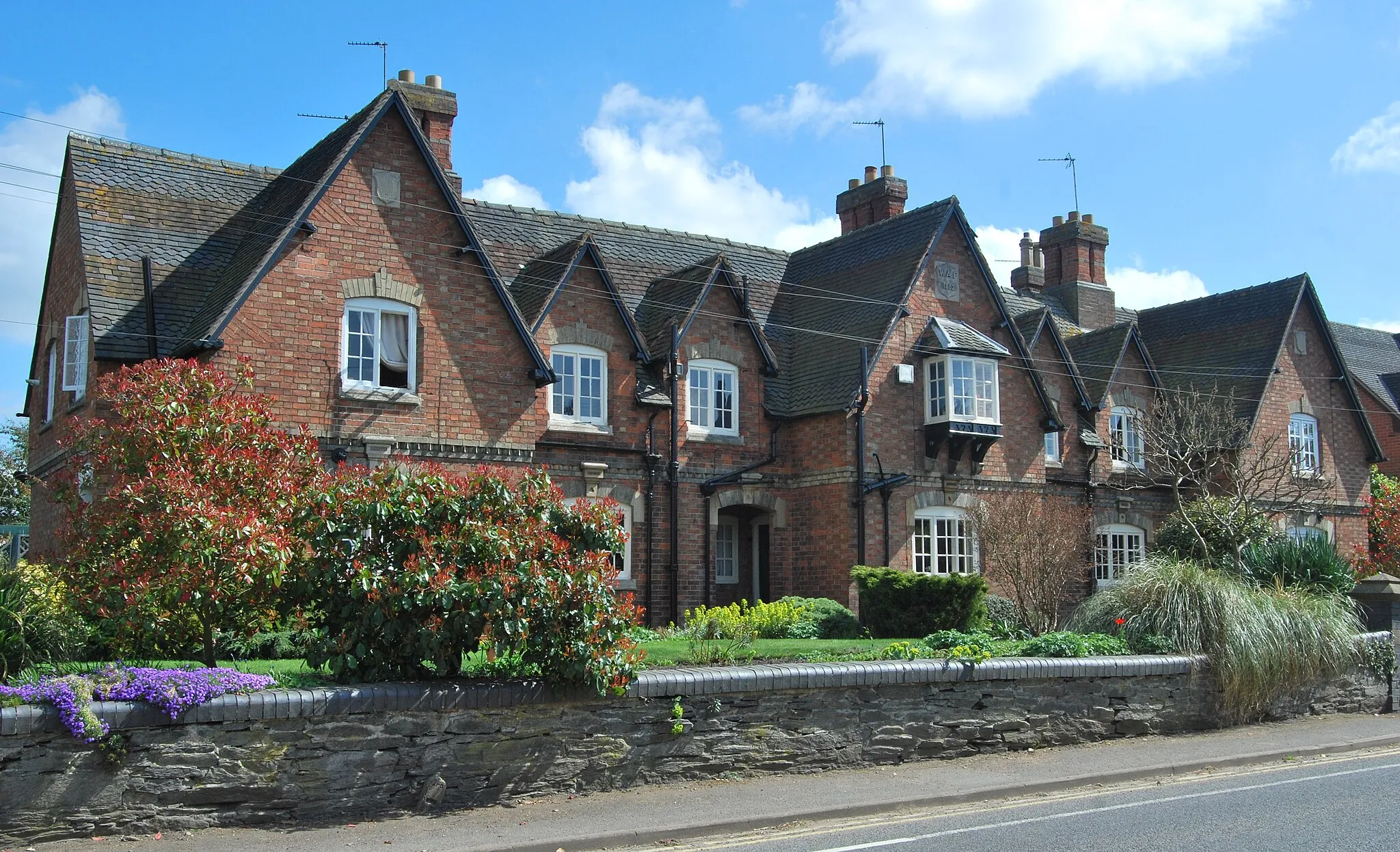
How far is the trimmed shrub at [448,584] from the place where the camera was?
10688 millimetres

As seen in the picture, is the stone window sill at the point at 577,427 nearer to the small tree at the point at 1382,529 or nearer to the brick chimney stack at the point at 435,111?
the brick chimney stack at the point at 435,111

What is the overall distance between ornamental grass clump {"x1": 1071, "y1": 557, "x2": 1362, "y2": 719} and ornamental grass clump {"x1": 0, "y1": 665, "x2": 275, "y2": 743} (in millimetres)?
12057

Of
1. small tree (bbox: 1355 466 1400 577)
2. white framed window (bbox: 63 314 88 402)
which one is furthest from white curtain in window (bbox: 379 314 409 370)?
small tree (bbox: 1355 466 1400 577)

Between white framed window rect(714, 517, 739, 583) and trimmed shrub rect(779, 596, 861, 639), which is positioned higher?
white framed window rect(714, 517, 739, 583)

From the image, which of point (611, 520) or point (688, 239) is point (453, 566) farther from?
point (688, 239)

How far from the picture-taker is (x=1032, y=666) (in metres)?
14.3

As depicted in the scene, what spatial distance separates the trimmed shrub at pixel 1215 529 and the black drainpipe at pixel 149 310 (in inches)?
724

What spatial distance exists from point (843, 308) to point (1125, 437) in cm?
985

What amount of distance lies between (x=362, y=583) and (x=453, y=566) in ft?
2.59

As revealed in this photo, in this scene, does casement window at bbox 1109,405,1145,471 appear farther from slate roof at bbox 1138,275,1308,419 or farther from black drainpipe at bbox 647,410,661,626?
black drainpipe at bbox 647,410,661,626

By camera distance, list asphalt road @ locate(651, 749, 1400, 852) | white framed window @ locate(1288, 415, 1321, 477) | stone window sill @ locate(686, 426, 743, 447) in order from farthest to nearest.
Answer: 1. white framed window @ locate(1288, 415, 1321, 477)
2. stone window sill @ locate(686, 426, 743, 447)
3. asphalt road @ locate(651, 749, 1400, 852)

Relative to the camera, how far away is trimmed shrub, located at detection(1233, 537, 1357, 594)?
764 inches

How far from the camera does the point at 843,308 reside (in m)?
26.4

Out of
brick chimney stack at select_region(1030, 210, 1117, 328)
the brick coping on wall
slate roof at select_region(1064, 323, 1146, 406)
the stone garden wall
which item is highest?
brick chimney stack at select_region(1030, 210, 1117, 328)
